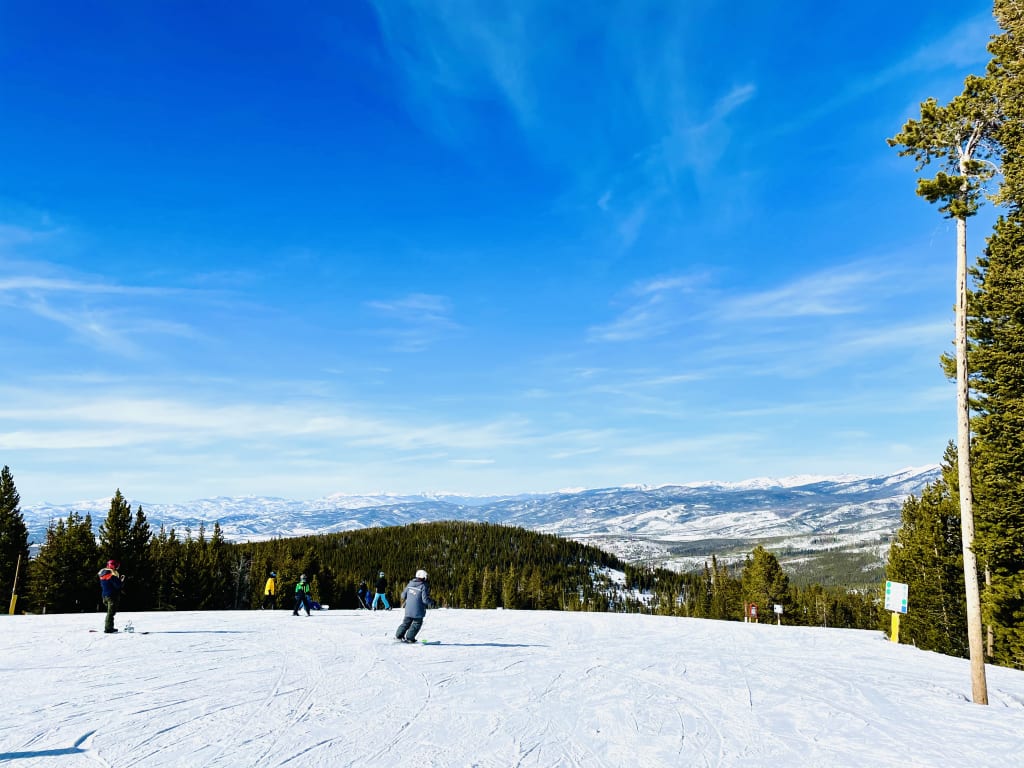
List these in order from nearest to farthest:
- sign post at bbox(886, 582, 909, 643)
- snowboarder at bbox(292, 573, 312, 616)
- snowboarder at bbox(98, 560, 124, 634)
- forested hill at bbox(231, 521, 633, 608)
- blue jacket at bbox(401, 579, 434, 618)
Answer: blue jacket at bbox(401, 579, 434, 618), snowboarder at bbox(98, 560, 124, 634), sign post at bbox(886, 582, 909, 643), snowboarder at bbox(292, 573, 312, 616), forested hill at bbox(231, 521, 633, 608)

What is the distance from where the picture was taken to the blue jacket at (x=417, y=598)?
1708cm

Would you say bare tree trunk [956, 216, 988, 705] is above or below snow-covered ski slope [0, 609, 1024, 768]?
above

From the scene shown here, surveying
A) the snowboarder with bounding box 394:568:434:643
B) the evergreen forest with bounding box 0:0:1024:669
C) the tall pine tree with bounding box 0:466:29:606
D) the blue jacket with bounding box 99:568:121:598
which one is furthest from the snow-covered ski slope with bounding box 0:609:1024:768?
the tall pine tree with bounding box 0:466:29:606

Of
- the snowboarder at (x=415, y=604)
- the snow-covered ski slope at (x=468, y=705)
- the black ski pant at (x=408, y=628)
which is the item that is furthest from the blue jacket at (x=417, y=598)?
the snow-covered ski slope at (x=468, y=705)

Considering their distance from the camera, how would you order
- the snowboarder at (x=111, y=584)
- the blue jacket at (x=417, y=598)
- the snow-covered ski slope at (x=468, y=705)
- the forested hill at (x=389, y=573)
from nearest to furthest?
the snow-covered ski slope at (x=468, y=705)
the blue jacket at (x=417, y=598)
the snowboarder at (x=111, y=584)
the forested hill at (x=389, y=573)

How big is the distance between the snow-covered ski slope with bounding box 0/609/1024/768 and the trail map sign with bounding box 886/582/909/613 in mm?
6217

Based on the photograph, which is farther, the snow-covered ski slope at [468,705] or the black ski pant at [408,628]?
the black ski pant at [408,628]

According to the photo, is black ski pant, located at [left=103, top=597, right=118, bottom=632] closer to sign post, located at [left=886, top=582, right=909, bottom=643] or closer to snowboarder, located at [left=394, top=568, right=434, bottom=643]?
snowboarder, located at [left=394, top=568, right=434, bottom=643]

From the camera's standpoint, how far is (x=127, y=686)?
11227 millimetres

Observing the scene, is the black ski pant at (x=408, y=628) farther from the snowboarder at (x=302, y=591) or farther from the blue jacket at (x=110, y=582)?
the snowboarder at (x=302, y=591)

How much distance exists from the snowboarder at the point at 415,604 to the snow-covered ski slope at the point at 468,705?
0.69m

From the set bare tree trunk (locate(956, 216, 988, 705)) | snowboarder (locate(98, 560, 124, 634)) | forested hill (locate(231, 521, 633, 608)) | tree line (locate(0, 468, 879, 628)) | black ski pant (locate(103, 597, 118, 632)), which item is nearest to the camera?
bare tree trunk (locate(956, 216, 988, 705))

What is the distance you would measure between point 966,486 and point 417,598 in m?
14.1

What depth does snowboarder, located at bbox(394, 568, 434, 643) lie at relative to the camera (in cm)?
1709
